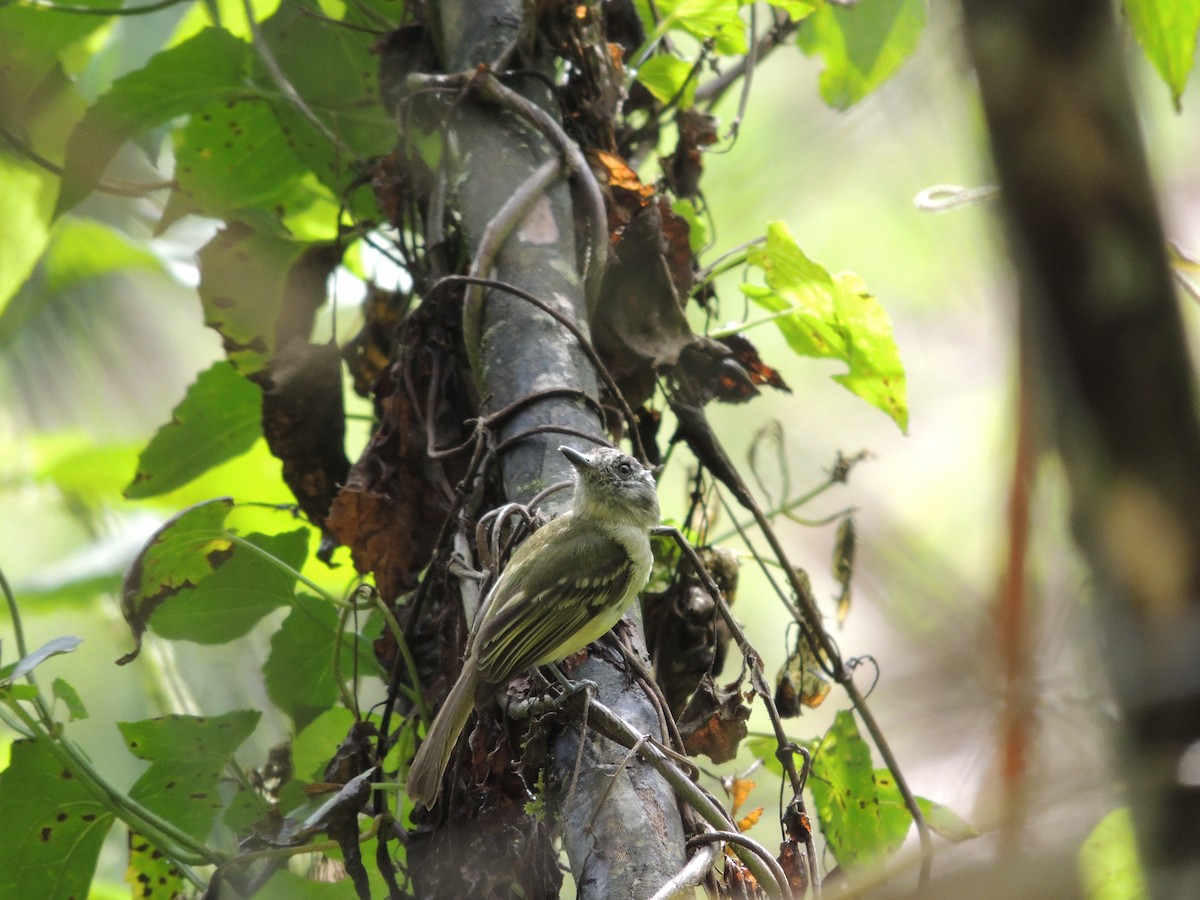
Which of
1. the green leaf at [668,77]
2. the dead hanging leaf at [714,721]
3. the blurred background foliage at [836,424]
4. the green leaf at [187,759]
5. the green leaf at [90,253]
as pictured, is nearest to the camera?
the blurred background foliage at [836,424]

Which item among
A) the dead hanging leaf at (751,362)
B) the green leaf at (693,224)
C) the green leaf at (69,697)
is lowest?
the green leaf at (69,697)

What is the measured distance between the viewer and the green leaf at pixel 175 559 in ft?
8.15

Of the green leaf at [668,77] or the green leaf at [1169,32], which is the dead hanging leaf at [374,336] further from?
the green leaf at [1169,32]

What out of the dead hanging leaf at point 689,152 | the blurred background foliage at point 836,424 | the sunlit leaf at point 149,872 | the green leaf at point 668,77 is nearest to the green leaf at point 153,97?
the blurred background foliage at point 836,424

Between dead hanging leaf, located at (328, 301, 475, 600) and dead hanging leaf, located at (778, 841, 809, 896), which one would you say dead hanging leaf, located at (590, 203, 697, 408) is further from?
dead hanging leaf, located at (778, 841, 809, 896)

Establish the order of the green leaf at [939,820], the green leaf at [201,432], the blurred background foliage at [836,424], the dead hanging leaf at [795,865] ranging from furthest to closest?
the green leaf at [201,432] → the green leaf at [939,820] → the dead hanging leaf at [795,865] → the blurred background foliage at [836,424]

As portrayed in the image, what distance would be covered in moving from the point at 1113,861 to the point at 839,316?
1.57 meters

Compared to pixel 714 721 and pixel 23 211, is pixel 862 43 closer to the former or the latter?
pixel 714 721

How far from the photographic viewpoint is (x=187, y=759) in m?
2.70

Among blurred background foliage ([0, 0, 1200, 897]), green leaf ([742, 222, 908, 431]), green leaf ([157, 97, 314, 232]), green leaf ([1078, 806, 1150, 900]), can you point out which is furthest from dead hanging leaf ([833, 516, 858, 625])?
green leaf ([157, 97, 314, 232])

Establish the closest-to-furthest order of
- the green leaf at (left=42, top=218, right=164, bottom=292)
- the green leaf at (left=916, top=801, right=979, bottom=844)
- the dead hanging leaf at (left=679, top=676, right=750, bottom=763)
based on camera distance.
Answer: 1. the dead hanging leaf at (left=679, top=676, right=750, bottom=763)
2. the green leaf at (left=916, top=801, right=979, bottom=844)
3. the green leaf at (left=42, top=218, right=164, bottom=292)

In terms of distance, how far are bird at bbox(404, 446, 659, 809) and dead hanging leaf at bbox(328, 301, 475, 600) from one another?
27 centimetres

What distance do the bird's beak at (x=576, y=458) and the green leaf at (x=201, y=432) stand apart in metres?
1.12

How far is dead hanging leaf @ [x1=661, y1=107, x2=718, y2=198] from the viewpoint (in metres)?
3.19
